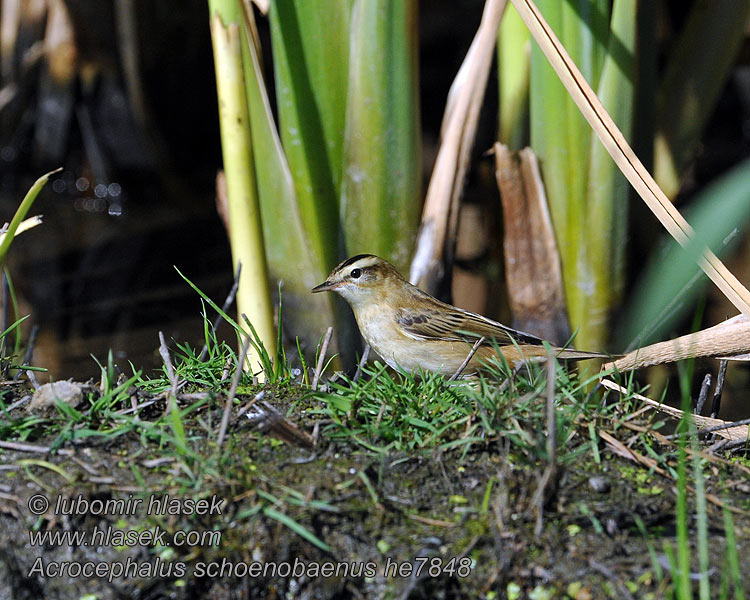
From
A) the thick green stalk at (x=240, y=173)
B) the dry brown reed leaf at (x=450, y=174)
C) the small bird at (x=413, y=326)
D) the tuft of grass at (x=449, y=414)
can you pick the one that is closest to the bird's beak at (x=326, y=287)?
the small bird at (x=413, y=326)

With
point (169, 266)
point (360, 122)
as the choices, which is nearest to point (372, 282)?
point (360, 122)

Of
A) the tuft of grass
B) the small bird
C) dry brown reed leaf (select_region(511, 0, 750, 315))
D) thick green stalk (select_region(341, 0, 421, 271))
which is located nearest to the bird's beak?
the small bird

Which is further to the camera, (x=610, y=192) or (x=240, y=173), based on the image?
(x=610, y=192)

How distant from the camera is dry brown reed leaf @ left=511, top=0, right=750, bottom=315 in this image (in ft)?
10.9

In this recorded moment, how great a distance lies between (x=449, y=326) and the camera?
409cm

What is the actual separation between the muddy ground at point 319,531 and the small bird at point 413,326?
3.85 ft

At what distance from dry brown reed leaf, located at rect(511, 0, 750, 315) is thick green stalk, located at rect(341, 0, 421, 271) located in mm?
1061

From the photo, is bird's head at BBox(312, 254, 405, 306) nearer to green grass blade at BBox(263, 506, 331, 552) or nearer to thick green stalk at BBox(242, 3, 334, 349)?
thick green stalk at BBox(242, 3, 334, 349)

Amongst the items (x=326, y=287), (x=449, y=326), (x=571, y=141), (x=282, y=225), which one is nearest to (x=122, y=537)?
(x=326, y=287)

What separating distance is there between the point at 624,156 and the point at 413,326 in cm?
121

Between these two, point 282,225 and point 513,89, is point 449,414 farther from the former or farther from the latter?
point 513,89

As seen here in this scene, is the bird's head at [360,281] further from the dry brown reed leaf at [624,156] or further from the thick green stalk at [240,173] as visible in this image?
the dry brown reed leaf at [624,156]

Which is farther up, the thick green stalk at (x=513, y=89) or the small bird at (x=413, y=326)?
the thick green stalk at (x=513, y=89)

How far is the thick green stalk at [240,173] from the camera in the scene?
160 inches
